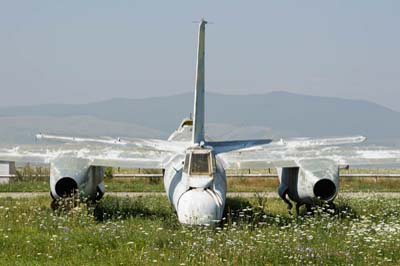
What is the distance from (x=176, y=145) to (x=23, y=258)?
11971 millimetres

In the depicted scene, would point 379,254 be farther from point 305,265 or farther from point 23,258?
point 23,258

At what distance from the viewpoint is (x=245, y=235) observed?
1327cm

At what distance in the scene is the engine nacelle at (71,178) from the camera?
18.0 m

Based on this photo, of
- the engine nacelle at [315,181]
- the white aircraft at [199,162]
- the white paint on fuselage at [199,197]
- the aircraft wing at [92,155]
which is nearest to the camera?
the white paint on fuselage at [199,197]

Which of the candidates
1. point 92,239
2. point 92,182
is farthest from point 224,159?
point 92,239

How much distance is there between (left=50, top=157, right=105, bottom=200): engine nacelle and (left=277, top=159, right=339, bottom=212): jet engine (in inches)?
192

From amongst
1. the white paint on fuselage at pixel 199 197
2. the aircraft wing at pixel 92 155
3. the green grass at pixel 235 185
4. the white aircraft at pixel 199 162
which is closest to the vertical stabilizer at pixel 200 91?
the white aircraft at pixel 199 162

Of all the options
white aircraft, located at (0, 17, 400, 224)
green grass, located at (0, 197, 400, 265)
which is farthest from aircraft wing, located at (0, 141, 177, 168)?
green grass, located at (0, 197, 400, 265)

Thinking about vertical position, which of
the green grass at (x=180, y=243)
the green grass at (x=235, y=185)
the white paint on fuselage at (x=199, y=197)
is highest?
the white paint on fuselage at (x=199, y=197)

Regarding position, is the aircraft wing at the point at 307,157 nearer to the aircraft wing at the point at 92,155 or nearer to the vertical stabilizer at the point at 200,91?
the vertical stabilizer at the point at 200,91

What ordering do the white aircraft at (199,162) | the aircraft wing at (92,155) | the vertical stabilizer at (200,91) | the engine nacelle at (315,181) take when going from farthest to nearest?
the aircraft wing at (92,155) → the engine nacelle at (315,181) → the vertical stabilizer at (200,91) → the white aircraft at (199,162)

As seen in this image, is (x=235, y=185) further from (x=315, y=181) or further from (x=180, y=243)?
(x=180, y=243)

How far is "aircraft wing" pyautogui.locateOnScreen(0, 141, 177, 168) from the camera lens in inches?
739

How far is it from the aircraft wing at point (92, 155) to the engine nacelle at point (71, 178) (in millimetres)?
258
